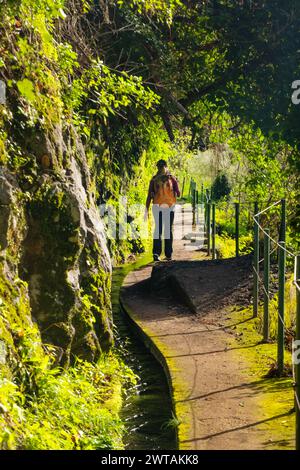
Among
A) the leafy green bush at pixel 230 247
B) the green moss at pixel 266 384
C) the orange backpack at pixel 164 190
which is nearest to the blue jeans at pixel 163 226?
the orange backpack at pixel 164 190

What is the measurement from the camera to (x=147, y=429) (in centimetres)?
716

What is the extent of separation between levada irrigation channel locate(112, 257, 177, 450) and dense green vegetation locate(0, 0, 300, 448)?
18 centimetres

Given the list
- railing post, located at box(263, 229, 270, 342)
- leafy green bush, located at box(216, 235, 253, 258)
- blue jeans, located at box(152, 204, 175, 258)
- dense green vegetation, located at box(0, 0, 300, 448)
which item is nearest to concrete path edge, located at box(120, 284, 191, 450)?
dense green vegetation, located at box(0, 0, 300, 448)

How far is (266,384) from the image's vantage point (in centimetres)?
754

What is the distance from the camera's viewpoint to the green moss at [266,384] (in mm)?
6199

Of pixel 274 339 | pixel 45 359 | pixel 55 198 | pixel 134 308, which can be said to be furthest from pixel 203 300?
pixel 45 359

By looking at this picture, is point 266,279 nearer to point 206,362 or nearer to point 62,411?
point 206,362

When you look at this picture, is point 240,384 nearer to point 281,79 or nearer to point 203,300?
point 203,300

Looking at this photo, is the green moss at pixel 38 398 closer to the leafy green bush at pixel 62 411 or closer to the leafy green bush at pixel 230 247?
the leafy green bush at pixel 62 411

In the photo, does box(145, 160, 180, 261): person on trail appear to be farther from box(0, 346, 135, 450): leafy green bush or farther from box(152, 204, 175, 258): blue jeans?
box(0, 346, 135, 450): leafy green bush

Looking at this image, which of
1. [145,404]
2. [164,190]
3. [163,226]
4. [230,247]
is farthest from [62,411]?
[230,247]

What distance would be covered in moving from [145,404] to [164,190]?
7.95 metres

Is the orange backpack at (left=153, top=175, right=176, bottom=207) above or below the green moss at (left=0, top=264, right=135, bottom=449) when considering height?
above

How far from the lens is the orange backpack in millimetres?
15422
